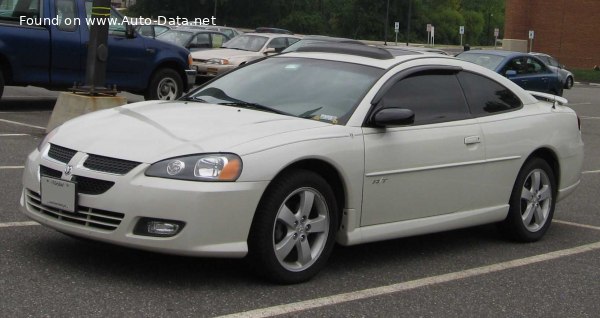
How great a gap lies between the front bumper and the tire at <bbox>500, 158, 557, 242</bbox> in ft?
8.91

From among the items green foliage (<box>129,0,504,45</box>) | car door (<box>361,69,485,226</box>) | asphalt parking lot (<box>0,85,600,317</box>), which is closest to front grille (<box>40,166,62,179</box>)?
asphalt parking lot (<box>0,85,600,317</box>)

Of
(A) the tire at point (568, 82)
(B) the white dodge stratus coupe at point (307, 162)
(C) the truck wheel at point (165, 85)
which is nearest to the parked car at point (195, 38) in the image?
(C) the truck wheel at point (165, 85)

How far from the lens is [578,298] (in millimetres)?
5926

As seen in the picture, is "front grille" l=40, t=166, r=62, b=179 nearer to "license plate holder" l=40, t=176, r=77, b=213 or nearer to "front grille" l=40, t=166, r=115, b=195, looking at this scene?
"license plate holder" l=40, t=176, r=77, b=213

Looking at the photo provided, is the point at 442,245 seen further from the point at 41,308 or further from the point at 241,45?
the point at 241,45

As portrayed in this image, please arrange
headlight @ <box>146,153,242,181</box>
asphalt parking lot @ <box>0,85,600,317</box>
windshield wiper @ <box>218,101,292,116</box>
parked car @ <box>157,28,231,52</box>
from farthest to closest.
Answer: parked car @ <box>157,28,231,52</box>, windshield wiper @ <box>218,101,292,116</box>, headlight @ <box>146,153,242,181</box>, asphalt parking lot @ <box>0,85,600,317</box>

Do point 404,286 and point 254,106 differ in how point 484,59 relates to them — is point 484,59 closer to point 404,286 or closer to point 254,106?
point 254,106

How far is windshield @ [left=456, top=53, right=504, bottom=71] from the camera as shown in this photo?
67.6 feet

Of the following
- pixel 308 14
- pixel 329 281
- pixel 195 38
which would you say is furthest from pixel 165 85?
pixel 308 14

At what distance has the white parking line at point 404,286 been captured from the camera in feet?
16.8

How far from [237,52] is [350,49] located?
17204 mm

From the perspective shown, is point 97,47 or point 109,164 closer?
point 109,164

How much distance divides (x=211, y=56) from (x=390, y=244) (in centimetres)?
1645

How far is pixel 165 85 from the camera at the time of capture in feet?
54.7
